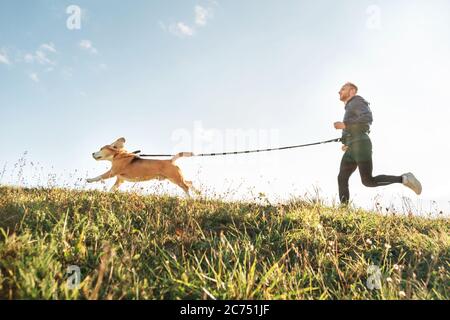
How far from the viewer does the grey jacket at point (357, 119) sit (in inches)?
272

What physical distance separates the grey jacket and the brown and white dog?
11.3 ft

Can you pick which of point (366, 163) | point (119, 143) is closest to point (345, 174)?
point (366, 163)

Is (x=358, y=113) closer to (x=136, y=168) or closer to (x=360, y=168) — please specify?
(x=360, y=168)

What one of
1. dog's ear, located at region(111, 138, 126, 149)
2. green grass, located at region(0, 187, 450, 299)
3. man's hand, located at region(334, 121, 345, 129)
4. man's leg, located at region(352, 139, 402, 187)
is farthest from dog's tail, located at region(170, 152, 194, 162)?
man's leg, located at region(352, 139, 402, 187)

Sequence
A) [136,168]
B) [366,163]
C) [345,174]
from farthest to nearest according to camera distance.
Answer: [136,168] < [345,174] < [366,163]

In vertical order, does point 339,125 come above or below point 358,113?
below

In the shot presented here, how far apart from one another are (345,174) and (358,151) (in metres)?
0.53

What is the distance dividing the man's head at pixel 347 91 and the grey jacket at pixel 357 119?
263mm

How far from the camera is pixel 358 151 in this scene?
687 cm

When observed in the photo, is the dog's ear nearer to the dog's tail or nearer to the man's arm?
the dog's tail

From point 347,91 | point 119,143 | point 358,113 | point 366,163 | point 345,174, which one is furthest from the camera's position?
point 119,143

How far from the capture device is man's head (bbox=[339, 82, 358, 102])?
24.0 ft

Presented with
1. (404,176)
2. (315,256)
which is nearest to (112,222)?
(315,256)

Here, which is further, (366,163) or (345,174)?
(345,174)
